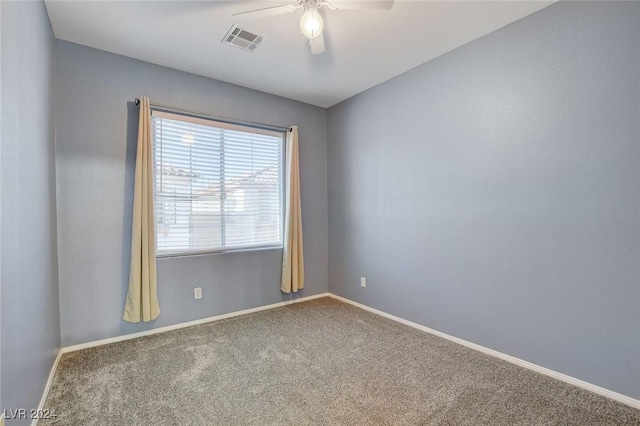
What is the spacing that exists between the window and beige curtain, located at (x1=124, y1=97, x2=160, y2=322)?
0.18 meters

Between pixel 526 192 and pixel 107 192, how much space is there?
3.43 metres

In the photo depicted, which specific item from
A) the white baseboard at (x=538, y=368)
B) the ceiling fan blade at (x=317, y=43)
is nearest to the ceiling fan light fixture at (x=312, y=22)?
the ceiling fan blade at (x=317, y=43)

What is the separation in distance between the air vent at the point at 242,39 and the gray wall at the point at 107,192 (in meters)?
0.79

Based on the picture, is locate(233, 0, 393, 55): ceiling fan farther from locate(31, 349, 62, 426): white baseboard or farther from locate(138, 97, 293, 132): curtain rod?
locate(31, 349, 62, 426): white baseboard

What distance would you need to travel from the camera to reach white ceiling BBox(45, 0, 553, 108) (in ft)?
6.88

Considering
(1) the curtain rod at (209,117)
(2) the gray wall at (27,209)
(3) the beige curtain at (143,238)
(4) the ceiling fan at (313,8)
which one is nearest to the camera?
(2) the gray wall at (27,209)

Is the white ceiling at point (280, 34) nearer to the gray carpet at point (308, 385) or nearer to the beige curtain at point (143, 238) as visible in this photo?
the beige curtain at point (143, 238)

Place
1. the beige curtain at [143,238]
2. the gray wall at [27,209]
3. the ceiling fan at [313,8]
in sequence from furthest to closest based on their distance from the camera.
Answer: the beige curtain at [143,238] < the ceiling fan at [313,8] < the gray wall at [27,209]

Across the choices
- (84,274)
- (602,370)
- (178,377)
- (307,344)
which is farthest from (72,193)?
(602,370)

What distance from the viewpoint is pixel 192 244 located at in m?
3.09

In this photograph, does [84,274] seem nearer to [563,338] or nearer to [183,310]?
[183,310]

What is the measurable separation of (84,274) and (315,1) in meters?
2.78

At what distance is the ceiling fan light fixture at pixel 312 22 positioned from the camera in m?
1.82

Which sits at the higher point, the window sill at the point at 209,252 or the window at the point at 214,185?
the window at the point at 214,185
